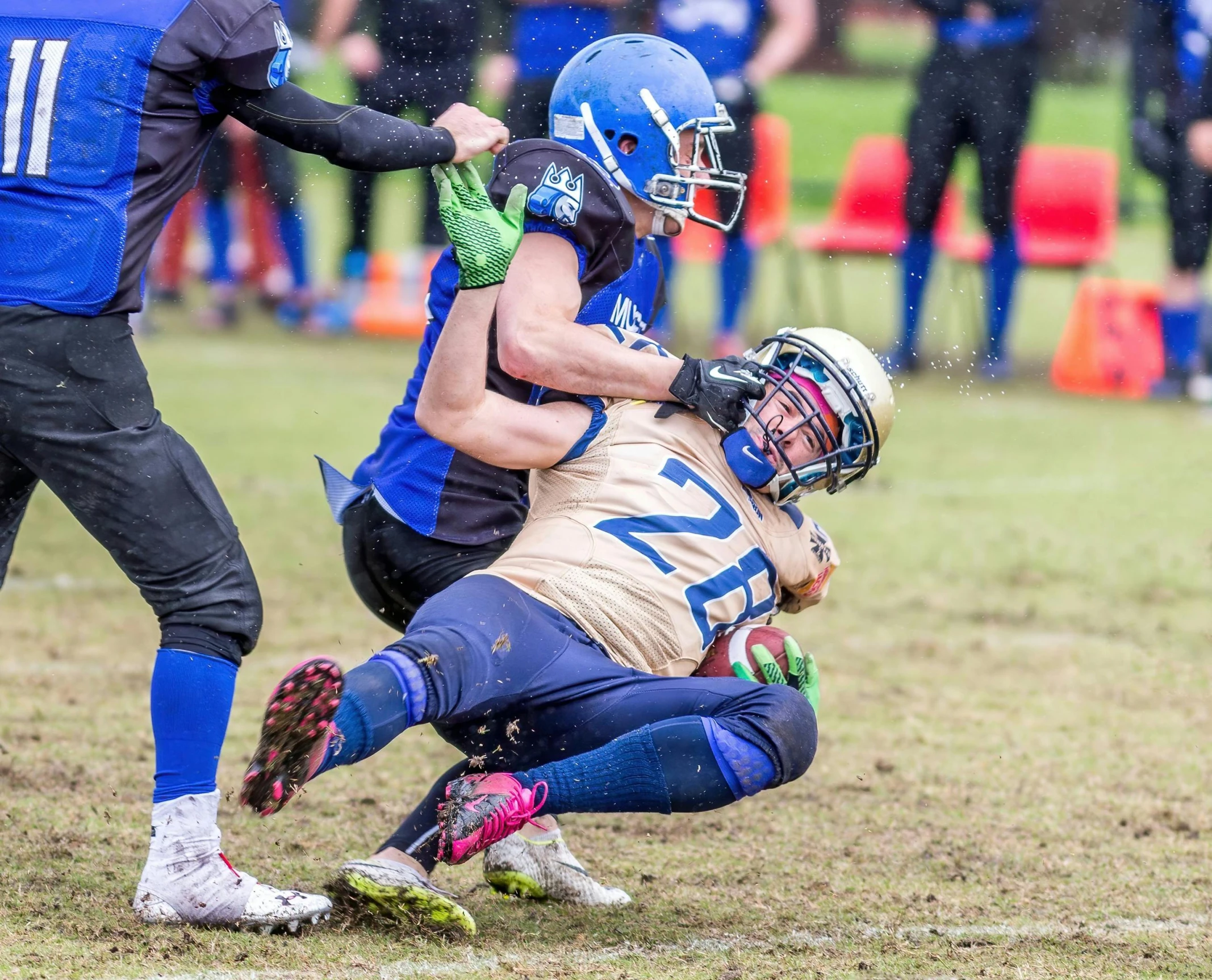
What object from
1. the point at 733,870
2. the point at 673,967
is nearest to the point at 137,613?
the point at 733,870

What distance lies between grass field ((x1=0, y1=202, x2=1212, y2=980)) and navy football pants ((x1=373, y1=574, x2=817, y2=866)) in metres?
0.42

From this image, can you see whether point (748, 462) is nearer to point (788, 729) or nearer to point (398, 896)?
point (788, 729)

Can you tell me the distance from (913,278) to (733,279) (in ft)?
3.99

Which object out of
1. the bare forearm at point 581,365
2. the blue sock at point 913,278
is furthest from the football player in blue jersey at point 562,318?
the blue sock at point 913,278

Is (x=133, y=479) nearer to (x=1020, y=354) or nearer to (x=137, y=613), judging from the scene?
(x=137, y=613)

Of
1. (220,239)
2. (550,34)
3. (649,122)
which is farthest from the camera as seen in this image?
(220,239)

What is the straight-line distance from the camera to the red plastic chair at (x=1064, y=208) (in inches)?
483

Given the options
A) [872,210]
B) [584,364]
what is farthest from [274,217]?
[584,364]

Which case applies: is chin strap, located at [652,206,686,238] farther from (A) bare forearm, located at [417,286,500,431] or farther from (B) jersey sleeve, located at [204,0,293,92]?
(B) jersey sleeve, located at [204,0,293,92]

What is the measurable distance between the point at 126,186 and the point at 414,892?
4.84 ft

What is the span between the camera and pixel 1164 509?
26.2 feet

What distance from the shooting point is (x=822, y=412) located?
3.70 metres

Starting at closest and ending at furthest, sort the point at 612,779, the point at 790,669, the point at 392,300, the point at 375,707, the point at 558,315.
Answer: the point at 375,707, the point at 612,779, the point at 790,669, the point at 558,315, the point at 392,300

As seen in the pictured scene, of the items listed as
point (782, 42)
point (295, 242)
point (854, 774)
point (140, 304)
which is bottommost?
point (854, 774)
